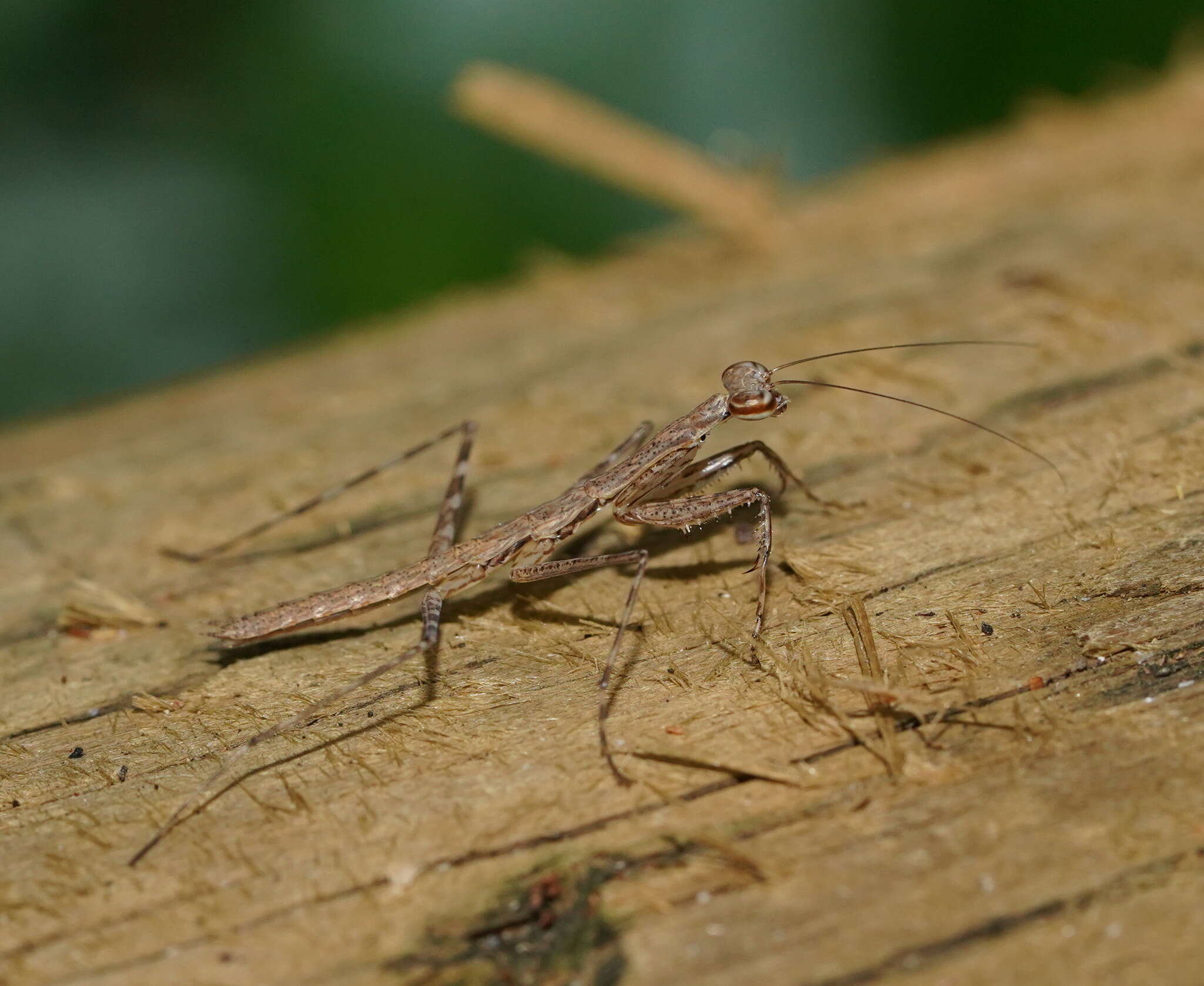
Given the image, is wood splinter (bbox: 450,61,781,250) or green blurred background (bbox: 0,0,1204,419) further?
green blurred background (bbox: 0,0,1204,419)

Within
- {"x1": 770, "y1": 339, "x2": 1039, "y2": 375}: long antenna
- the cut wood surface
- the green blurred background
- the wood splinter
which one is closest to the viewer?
the cut wood surface

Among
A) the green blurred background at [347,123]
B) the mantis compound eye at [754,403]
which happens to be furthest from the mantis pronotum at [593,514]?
the green blurred background at [347,123]

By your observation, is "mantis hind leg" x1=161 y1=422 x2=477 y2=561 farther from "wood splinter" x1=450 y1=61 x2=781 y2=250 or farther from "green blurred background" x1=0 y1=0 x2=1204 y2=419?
"green blurred background" x1=0 y1=0 x2=1204 y2=419

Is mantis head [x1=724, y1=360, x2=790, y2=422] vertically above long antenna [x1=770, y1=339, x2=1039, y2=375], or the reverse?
long antenna [x1=770, y1=339, x2=1039, y2=375]

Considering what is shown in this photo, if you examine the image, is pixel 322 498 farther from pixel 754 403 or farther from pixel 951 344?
pixel 951 344

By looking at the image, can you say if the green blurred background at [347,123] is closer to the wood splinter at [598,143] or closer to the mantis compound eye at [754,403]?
the wood splinter at [598,143]

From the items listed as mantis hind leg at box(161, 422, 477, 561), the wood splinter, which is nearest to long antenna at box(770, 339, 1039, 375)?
mantis hind leg at box(161, 422, 477, 561)
